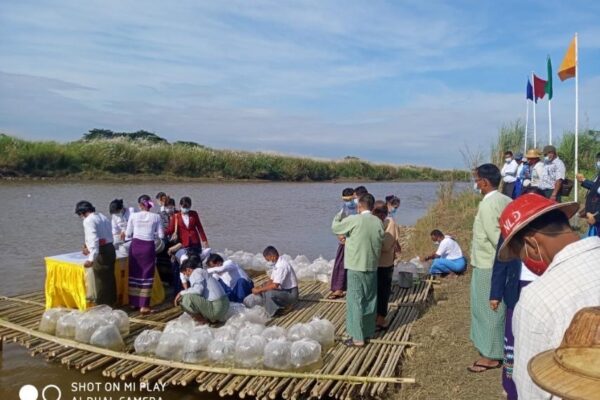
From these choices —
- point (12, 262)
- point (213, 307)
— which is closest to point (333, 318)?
point (213, 307)

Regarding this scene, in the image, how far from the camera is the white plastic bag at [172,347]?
481cm

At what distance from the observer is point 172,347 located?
482cm

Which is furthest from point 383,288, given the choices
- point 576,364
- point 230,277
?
point 576,364

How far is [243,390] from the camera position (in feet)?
14.0

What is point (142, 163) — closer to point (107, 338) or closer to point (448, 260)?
point (448, 260)

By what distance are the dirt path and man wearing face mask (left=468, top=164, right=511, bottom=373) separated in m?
0.17

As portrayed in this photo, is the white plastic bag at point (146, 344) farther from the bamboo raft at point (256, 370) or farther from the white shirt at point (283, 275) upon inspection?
the white shirt at point (283, 275)

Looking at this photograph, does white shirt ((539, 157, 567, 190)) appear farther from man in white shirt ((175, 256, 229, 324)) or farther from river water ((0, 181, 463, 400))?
man in white shirt ((175, 256, 229, 324))

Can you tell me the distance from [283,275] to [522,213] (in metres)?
4.75

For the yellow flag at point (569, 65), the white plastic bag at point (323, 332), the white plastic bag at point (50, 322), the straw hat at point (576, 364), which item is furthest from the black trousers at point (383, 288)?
the yellow flag at point (569, 65)

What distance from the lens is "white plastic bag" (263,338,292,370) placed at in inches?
177

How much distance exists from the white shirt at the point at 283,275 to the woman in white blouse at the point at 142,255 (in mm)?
1566

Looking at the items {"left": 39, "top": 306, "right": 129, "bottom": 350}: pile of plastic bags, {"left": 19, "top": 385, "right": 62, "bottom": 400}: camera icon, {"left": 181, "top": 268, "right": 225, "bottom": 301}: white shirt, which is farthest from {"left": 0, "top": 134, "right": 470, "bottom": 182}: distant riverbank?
{"left": 19, "top": 385, "right": 62, "bottom": 400}: camera icon

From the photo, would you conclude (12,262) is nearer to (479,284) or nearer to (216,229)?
(216,229)
